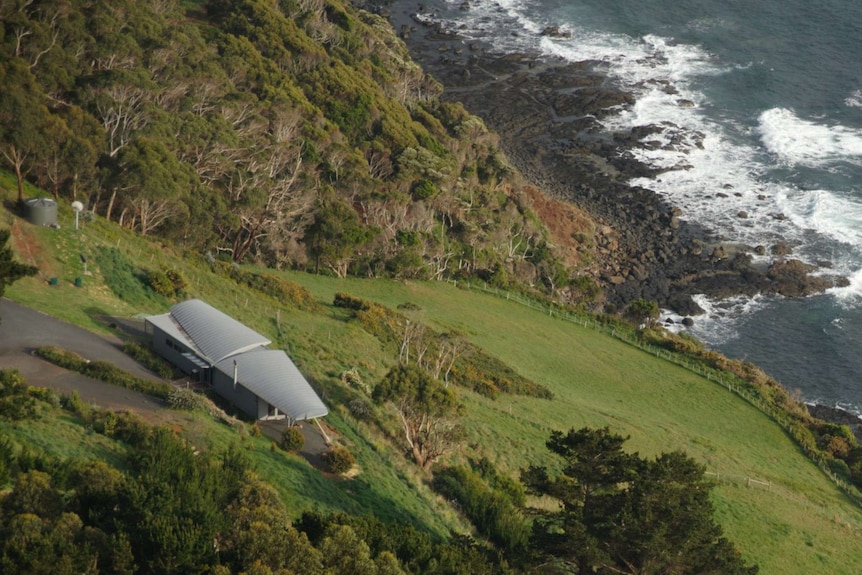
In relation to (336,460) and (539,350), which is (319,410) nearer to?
(336,460)

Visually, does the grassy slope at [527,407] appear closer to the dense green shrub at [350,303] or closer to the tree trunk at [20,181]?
the dense green shrub at [350,303]

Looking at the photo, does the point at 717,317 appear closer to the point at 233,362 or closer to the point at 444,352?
the point at 444,352

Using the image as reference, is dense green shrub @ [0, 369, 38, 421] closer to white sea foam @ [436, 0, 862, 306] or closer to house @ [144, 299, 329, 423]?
house @ [144, 299, 329, 423]

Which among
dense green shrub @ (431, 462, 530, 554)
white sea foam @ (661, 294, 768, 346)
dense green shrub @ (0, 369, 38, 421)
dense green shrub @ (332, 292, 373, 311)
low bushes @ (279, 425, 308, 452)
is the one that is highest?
dense green shrub @ (0, 369, 38, 421)

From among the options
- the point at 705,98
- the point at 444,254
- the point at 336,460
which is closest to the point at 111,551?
the point at 336,460

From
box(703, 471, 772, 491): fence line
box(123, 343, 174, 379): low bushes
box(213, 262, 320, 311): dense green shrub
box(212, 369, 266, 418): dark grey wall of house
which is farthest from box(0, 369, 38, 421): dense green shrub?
box(703, 471, 772, 491): fence line
